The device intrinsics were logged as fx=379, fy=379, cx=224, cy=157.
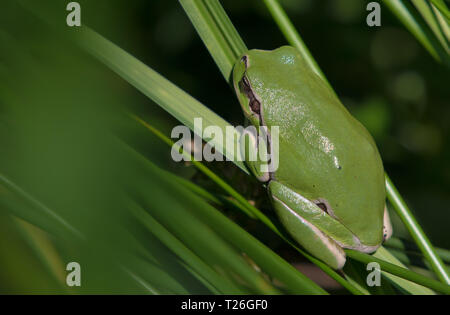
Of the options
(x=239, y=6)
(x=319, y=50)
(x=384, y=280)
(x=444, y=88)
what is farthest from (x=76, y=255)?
(x=444, y=88)

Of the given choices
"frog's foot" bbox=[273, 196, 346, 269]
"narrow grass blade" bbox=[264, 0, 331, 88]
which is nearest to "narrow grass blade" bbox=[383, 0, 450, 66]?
"narrow grass blade" bbox=[264, 0, 331, 88]

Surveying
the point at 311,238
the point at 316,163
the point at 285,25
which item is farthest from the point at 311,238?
the point at 285,25

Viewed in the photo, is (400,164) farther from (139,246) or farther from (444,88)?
(139,246)

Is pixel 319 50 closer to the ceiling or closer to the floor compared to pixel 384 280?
closer to the ceiling

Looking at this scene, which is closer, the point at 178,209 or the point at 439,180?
the point at 178,209

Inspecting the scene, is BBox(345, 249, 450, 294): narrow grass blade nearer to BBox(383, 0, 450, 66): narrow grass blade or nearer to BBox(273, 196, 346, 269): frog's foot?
BBox(273, 196, 346, 269): frog's foot
